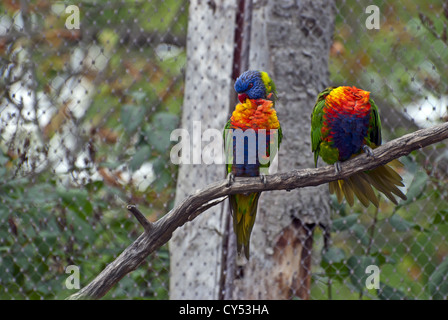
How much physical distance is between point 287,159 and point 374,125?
788 mm

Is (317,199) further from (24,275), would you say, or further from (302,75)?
(24,275)

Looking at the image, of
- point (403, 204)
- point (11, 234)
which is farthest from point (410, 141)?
point (11, 234)

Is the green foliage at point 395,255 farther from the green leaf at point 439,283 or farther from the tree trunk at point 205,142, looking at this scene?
the tree trunk at point 205,142

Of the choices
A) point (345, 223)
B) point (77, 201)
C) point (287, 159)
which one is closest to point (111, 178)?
point (77, 201)

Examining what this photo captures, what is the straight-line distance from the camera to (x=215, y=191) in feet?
3.55

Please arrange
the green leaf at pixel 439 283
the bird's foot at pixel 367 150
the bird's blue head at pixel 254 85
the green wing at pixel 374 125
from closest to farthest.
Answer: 1. the bird's blue head at pixel 254 85
2. the bird's foot at pixel 367 150
3. the green wing at pixel 374 125
4. the green leaf at pixel 439 283

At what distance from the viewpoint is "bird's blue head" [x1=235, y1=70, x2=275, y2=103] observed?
100 cm

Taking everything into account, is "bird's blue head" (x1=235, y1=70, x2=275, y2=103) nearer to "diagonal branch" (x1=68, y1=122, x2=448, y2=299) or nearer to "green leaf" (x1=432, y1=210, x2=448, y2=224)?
"diagonal branch" (x1=68, y1=122, x2=448, y2=299)

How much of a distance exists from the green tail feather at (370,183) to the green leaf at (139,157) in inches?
41.3

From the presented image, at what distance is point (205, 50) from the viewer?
6.77 ft

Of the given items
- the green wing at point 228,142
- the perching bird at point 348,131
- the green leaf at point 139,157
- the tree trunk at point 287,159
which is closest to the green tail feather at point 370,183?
the perching bird at point 348,131

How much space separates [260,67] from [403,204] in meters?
0.74

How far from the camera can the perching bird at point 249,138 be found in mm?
1010

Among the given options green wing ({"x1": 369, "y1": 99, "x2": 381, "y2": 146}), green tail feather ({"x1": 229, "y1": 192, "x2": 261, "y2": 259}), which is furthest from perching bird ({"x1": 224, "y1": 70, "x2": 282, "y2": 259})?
green wing ({"x1": 369, "y1": 99, "x2": 381, "y2": 146})
